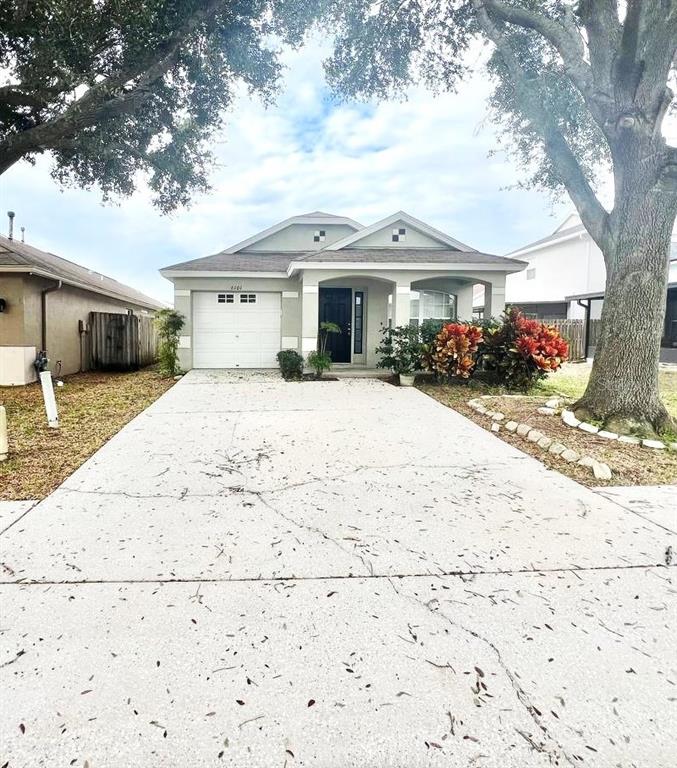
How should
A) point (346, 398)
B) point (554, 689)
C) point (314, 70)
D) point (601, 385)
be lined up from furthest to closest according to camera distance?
point (314, 70)
point (346, 398)
point (601, 385)
point (554, 689)

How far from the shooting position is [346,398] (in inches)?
357

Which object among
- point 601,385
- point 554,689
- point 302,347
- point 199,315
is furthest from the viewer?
point 199,315

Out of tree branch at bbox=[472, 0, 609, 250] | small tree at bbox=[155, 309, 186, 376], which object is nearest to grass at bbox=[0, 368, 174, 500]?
small tree at bbox=[155, 309, 186, 376]

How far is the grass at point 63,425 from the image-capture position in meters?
4.54

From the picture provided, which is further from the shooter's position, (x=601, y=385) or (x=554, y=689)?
(x=601, y=385)

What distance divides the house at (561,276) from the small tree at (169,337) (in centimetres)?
1473

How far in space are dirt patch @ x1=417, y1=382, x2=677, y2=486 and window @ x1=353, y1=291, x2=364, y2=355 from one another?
590 cm

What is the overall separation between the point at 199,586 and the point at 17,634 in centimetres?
86

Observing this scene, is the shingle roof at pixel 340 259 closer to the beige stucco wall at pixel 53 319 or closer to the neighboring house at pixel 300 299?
the neighboring house at pixel 300 299

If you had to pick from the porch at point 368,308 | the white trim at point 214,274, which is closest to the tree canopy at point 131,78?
the white trim at point 214,274

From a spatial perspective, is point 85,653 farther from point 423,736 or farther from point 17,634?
point 423,736

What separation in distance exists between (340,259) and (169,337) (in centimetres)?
500

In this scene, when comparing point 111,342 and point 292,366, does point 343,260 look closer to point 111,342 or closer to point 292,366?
point 292,366

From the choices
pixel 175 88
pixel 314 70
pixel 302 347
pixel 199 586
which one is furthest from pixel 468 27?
pixel 199 586
